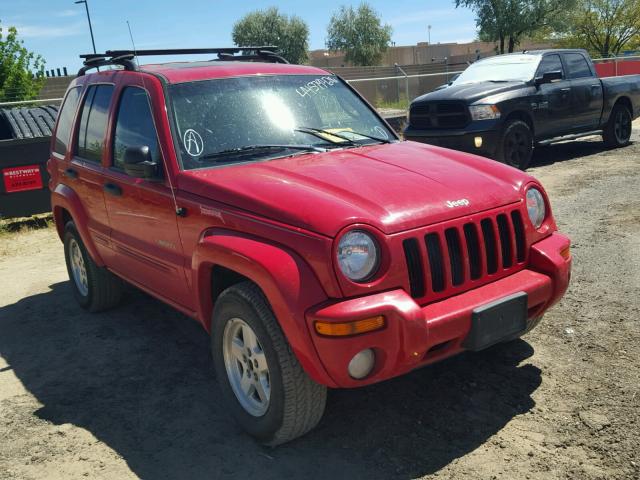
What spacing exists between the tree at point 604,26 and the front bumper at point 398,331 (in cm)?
4301

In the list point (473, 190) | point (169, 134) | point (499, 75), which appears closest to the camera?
point (473, 190)

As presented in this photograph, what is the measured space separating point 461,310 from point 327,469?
986mm

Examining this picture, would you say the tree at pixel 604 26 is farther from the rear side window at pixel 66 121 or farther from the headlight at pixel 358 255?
the headlight at pixel 358 255

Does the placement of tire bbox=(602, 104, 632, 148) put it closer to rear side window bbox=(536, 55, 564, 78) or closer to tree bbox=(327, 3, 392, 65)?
rear side window bbox=(536, 55, 564, 78)

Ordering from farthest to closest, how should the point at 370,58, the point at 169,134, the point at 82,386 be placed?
the point at 370,58 → the point at 82,386 → the point at 169,134

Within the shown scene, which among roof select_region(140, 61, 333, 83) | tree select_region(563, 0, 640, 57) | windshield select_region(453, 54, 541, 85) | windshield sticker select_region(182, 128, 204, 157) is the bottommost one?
windshield sticker select_region(182, 128, 204, 157)

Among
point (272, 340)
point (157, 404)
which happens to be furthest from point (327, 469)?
point (157, 404)

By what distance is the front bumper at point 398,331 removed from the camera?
284cm

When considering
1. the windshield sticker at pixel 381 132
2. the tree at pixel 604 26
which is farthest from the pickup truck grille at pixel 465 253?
the tree at pixel 604 26

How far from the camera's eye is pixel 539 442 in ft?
10.5

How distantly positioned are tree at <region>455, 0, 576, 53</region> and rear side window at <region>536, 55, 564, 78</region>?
→ 1182 inches

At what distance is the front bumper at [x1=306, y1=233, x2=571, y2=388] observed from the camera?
112 inches

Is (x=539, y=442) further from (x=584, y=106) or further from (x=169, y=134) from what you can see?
(x=584, y=106)

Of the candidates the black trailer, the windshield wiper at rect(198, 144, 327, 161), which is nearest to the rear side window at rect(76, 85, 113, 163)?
the windshield wiper at rect(198, 144, 327, 161)
